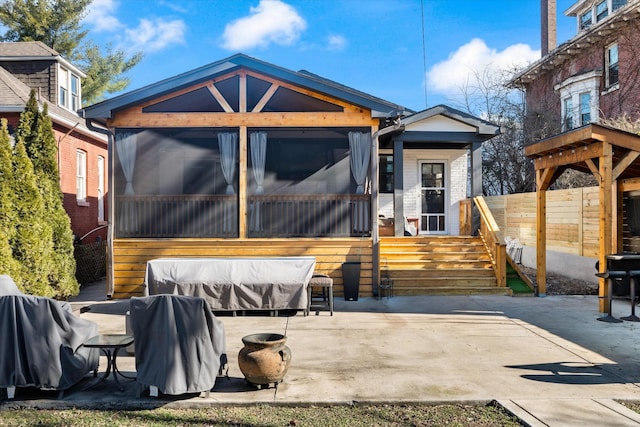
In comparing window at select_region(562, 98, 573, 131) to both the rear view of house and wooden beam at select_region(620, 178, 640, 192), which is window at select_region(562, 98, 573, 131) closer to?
wooden beam at select_region(620, 178, 640, 192)

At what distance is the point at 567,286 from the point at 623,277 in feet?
11.0

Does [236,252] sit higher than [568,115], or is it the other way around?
[568,115]

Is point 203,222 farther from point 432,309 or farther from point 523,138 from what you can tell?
point 523,138

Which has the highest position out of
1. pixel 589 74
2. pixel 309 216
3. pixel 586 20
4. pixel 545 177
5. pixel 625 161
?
pixel 586 20

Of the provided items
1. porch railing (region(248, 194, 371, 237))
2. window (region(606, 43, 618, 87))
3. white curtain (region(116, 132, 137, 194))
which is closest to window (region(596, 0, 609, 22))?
window (region(606, 43, 618, 87))

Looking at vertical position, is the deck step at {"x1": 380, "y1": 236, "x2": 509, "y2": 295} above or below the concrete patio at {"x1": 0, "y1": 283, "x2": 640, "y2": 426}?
above

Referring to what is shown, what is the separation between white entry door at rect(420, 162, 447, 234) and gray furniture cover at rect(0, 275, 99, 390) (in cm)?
1177

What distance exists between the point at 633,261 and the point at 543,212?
2373 mm

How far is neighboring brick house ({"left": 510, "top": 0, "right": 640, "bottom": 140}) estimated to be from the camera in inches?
603

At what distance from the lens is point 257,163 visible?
1057cm

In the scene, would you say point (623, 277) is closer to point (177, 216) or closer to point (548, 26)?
point (177, 216)

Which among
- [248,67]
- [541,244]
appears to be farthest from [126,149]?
[541,244]

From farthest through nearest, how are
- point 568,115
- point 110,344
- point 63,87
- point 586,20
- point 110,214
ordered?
point 586,20
point 568,115
point 63,87
point 110,214
point 110,344

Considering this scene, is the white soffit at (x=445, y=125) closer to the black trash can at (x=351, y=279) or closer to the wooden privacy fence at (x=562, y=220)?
the wooden privacy fence at (x=562, y=220)
